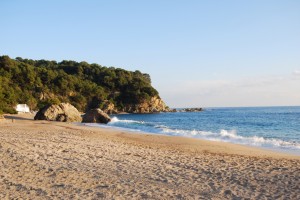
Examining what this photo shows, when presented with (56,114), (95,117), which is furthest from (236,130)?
(56,114)

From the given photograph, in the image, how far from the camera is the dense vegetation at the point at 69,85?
7400 centimetres

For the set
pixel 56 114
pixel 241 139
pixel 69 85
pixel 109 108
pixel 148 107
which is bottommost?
pixel 241 139

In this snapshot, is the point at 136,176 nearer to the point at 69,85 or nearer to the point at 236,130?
the point at 236,130

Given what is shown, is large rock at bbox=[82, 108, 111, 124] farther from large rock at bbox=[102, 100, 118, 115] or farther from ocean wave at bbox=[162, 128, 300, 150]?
large rock at bbox=[102, 100, 118, 115]

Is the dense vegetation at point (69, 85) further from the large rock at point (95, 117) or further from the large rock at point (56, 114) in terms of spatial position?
the large rock at point (95, 117)

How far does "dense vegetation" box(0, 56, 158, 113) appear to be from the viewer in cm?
7400

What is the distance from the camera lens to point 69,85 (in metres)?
90.1

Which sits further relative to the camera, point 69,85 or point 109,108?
point 109,108

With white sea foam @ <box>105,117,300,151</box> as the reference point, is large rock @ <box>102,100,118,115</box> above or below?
above

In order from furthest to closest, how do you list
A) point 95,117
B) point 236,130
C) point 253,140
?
point 95,117 < point 236,130 < point 253,140

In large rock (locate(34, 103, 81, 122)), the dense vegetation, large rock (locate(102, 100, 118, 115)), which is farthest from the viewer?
large rock (locate(102, 100, 118, 115))

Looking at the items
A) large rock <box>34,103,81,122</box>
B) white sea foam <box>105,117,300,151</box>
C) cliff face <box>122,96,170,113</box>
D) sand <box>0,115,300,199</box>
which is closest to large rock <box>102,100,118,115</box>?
cliff face <box>122,96,170,113</box>

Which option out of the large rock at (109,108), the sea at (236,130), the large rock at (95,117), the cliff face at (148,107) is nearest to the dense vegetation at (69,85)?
the cliff face at (148,107)

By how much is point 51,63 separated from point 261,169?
115 metres
